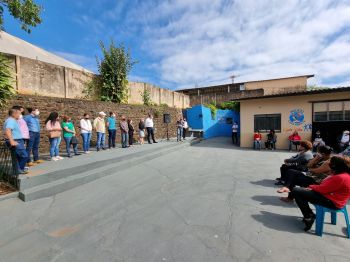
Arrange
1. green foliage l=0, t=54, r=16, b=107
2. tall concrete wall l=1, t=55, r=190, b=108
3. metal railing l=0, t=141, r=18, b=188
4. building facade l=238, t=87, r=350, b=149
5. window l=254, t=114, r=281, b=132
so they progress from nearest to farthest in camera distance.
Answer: metal railing l=0, t=141, r=18, b=188
green foliage l=0, t=54, r=16, b=107
tall concrete wall l=1, t=55, r=190, b=108
building facade l=238, t=87, r=350, b=149
window l=254, t=114, r=281, b=132

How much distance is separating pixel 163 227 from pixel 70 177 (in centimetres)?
325

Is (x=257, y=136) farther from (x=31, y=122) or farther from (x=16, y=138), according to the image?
(x=16, y=138)

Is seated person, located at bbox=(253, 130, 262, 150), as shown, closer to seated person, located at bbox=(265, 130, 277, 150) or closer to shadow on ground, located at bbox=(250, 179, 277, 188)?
seated person, located at bbox=(265, 130, 277, 150)

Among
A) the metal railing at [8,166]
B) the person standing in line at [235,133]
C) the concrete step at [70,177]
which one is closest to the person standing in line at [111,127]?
the concrete step at [70,177]

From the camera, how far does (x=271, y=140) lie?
1214 cm

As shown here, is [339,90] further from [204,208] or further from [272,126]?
[204,208]

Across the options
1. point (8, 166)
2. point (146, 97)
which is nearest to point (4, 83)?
point (8, 166)

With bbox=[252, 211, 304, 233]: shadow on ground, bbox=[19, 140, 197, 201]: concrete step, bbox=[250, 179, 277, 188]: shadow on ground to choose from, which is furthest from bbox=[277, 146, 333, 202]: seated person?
bbox=[19, 140, 197, 201]: concrete step

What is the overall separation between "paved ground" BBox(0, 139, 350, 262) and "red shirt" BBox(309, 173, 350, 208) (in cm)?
51

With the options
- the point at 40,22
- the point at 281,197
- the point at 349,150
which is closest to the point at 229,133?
the point at 349,150

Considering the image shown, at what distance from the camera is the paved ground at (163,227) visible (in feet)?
8.37

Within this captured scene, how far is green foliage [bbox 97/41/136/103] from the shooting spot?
12.5 m

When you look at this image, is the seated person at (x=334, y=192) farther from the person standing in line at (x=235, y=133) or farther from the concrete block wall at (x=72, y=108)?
the person standing in line at (x=235, y=133)

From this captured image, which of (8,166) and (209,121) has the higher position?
(209,121)
